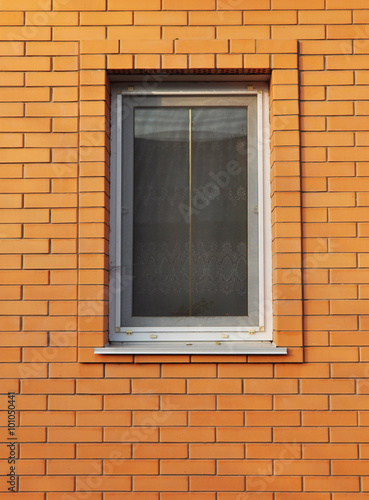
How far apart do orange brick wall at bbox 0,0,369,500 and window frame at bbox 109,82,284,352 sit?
0.31ft

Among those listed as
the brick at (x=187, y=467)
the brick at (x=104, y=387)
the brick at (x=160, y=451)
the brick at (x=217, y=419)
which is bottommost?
the brick at (x=187, y=467)

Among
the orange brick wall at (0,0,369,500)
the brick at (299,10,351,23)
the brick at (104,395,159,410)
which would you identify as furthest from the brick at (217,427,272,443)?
the brick at (299,10,351,23)

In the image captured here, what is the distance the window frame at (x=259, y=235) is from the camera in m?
3.45

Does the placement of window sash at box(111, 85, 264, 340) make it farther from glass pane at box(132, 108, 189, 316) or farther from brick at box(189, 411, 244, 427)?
brick at box(189, 411, 244, 427)

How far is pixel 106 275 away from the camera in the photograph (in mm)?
3410

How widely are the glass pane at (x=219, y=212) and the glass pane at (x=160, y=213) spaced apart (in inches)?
2.5

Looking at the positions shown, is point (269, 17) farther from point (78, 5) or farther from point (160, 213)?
point (160, 213)

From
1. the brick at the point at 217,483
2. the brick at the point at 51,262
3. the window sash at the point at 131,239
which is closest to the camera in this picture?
the brick at the point at 217,483

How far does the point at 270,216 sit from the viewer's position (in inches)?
138

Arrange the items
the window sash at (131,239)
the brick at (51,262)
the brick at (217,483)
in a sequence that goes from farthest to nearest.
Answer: the window sash at (131,239), the brick at (51,262), the brick at (217,483)

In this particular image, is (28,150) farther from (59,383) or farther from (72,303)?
(59,383)

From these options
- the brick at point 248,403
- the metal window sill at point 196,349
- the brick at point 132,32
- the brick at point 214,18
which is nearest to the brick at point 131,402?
the metal window sill at point 196,349

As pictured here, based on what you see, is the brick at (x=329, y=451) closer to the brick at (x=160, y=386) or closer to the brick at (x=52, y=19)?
the brick at (x=160, y=386)

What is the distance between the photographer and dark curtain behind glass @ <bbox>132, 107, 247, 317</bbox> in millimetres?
Answer: 3506
